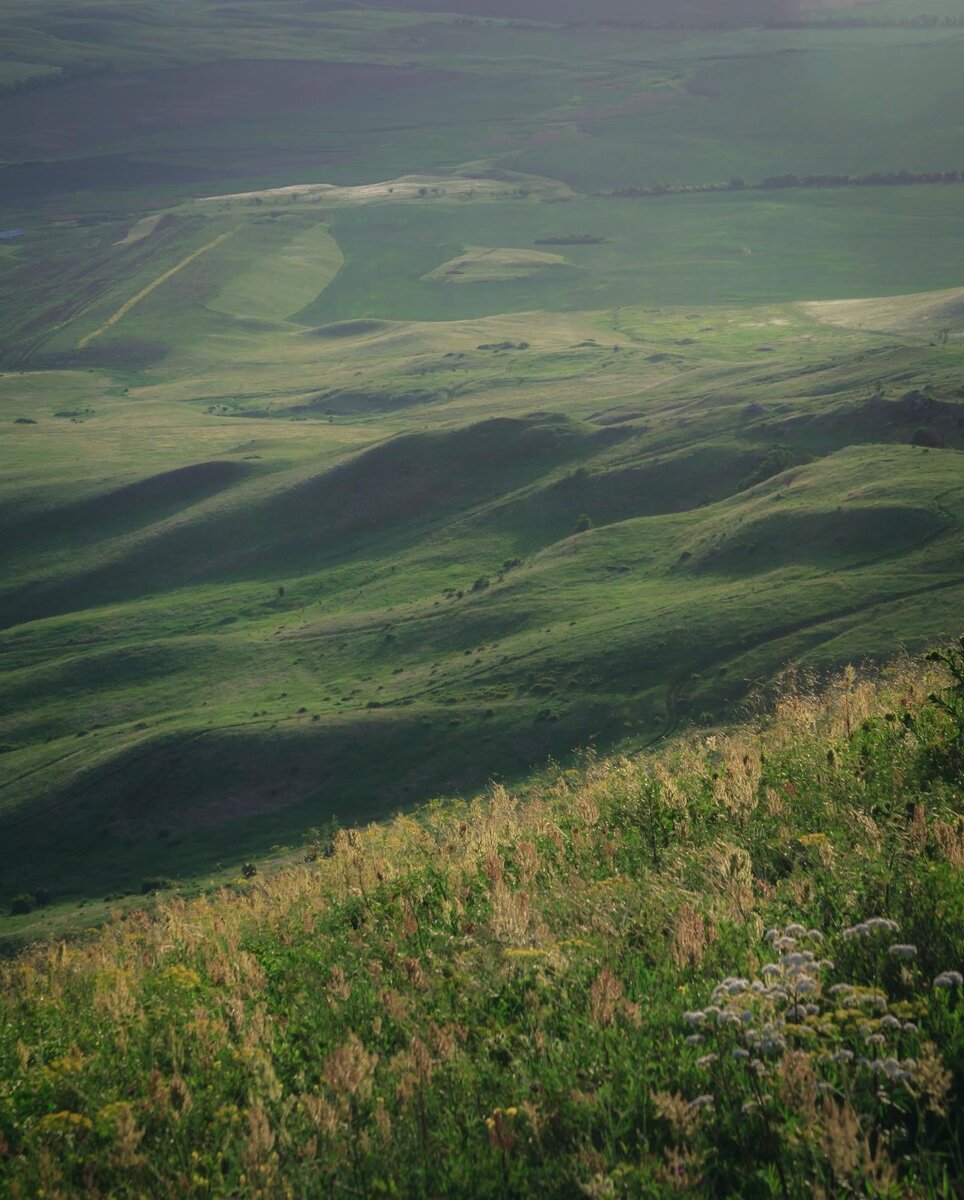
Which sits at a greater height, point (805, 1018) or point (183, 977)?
point (805, 1018)

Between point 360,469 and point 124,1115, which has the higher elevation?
point 124,1115

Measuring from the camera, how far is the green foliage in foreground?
7.19 metres

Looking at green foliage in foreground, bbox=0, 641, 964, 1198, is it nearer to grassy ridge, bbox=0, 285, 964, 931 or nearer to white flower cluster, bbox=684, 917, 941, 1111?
white flower cluster, bbox=684, 917, 941, 1111

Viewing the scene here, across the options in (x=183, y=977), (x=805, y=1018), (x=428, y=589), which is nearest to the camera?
(x=805, y=1018)

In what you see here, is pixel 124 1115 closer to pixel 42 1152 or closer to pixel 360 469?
pixel 42 1152

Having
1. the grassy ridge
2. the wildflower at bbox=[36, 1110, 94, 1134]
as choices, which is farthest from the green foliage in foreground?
the grassy ridge

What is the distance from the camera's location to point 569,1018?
28.5 ft

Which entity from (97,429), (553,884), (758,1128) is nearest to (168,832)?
(553,884)

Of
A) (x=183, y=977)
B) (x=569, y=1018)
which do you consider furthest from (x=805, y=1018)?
(x=183, y=977)

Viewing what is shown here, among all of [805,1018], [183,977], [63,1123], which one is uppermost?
[805,1018]

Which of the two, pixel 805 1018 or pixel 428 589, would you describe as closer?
pixel 805 1018

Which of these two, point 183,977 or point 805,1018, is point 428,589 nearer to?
point 183,977

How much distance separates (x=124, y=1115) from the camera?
820 cm

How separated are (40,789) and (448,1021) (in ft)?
250
